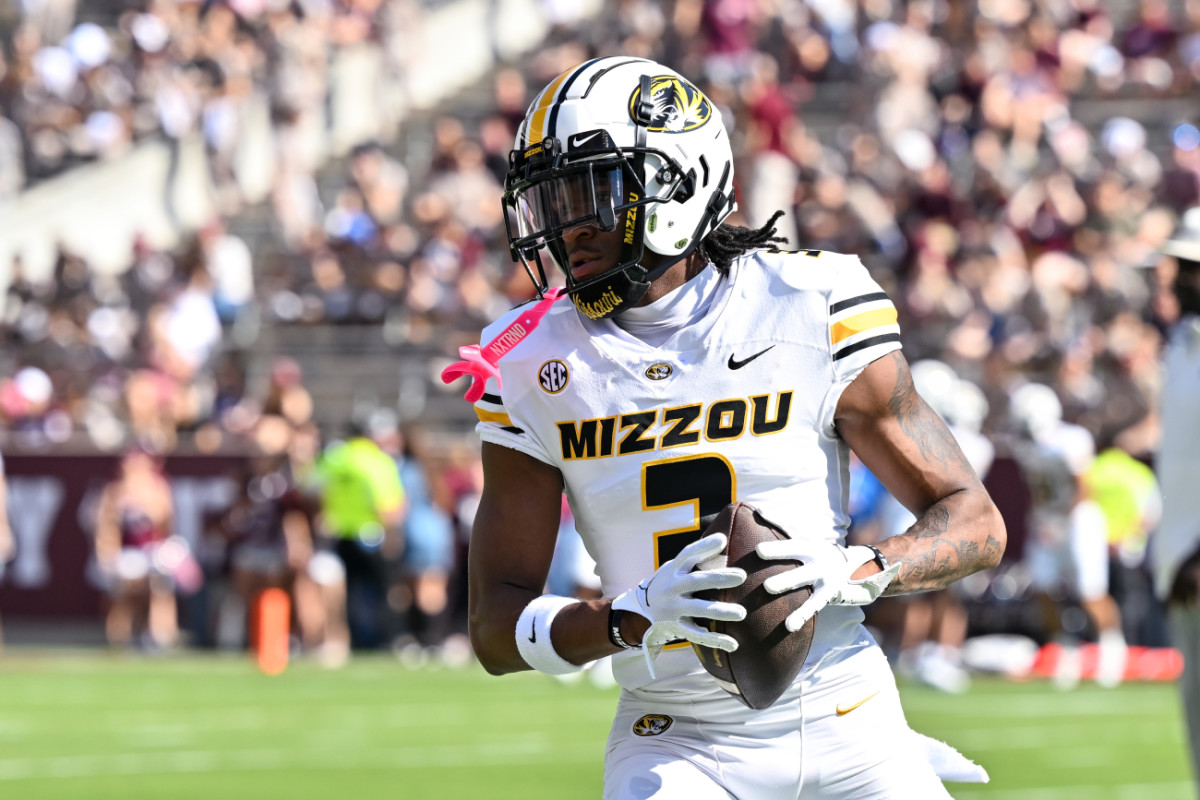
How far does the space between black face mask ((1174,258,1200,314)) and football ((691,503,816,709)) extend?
10.2ft

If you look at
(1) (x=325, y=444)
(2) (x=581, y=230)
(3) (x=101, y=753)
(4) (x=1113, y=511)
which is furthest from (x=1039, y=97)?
(2) (x=581, y=230)

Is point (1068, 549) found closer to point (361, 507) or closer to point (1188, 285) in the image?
point (361, 507)

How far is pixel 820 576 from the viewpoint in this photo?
2.97 m

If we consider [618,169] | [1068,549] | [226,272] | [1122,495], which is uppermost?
[618,169]

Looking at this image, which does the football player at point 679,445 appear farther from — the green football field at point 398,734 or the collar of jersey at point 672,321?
the green football field at point 398,734

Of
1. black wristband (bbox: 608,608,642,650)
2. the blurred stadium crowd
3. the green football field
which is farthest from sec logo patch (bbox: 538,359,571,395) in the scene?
the blurred stadium crowd

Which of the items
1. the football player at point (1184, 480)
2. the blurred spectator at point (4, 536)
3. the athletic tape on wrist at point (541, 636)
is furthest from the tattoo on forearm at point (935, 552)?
the blurred spectator at point (4, 536)

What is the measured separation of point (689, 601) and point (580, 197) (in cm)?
86

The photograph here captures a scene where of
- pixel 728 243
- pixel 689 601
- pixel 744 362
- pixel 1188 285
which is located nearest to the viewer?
pixel 689 601

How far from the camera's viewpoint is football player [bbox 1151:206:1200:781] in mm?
5590

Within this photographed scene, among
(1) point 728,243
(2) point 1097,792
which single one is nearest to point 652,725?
(1) point 728,243

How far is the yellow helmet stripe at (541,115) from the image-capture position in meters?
3.48

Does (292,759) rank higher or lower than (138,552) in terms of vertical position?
higher

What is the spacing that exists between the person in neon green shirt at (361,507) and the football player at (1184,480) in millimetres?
8406
